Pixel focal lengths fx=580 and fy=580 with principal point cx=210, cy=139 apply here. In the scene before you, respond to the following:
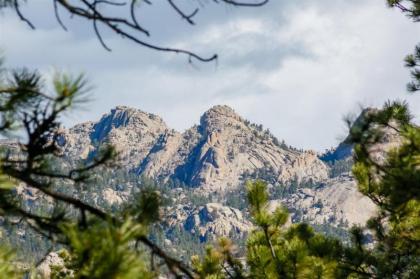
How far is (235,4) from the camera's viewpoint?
3533 mm

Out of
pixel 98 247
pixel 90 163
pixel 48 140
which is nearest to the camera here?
pixel 98 247

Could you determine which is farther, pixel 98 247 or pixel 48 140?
pixel 48 140

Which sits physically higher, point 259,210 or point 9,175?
point 259,210

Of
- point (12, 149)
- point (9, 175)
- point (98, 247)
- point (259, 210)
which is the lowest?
point (98, 247)

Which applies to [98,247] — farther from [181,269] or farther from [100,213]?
[181,269]

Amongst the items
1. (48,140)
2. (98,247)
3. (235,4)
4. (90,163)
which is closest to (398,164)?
(235,4)

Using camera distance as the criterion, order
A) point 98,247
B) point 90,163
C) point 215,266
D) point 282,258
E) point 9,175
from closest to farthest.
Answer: point 98,247
point 9,175
point 90,163
point 282,258
point 215,266

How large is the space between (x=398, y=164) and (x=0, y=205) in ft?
11.2

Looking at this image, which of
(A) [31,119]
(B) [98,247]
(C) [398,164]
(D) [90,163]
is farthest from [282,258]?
(B) [98,247]

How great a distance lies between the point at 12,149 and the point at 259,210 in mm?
4918

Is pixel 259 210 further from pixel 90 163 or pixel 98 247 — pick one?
pixel 98 247

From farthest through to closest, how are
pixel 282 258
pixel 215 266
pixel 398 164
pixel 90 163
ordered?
pixel 215 266 < pixel 282 258 < pixel 398 164 < pixel 90 163

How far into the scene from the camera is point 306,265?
7840mm

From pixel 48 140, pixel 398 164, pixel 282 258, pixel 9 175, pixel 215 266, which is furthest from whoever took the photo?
pixel 215 266
